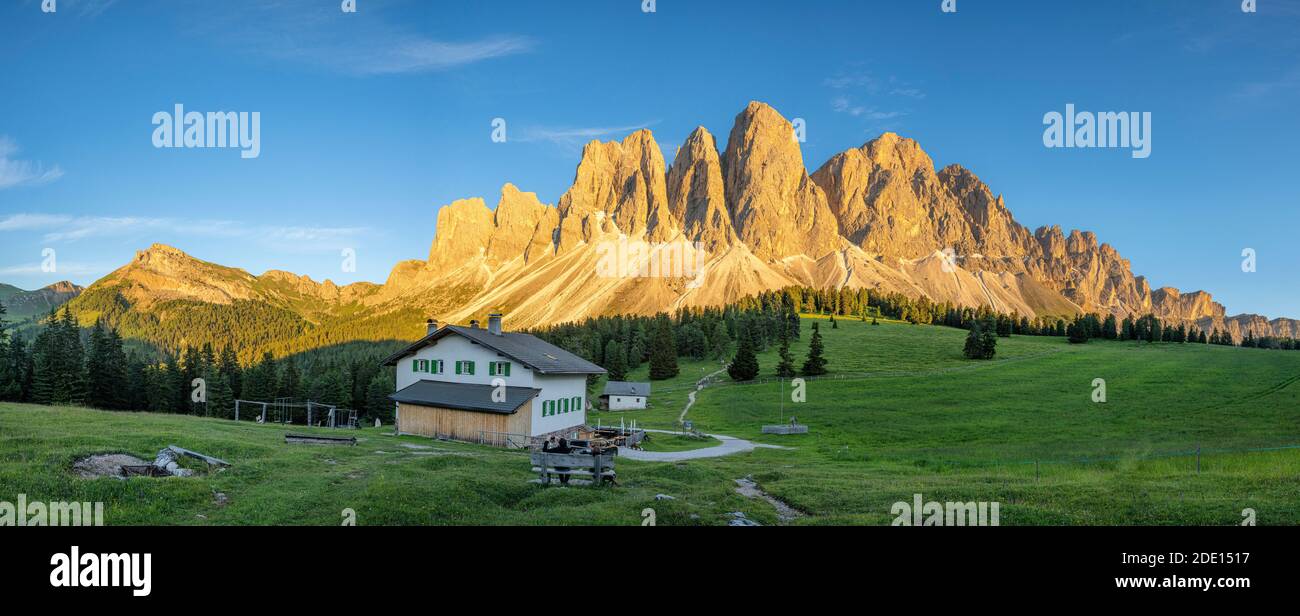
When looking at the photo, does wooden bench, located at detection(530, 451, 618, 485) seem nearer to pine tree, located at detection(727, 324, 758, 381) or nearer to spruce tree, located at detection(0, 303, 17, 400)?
pine tree, located at detection(727, 324, 758, 381)

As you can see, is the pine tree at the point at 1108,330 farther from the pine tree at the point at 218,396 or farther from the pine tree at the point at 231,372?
the pine tree at the point at 231,372

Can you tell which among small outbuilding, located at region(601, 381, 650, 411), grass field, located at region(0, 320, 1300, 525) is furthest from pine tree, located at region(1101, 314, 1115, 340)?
small outbuilding, located at region(601, 381, 650, 411)

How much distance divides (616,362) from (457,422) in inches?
2666

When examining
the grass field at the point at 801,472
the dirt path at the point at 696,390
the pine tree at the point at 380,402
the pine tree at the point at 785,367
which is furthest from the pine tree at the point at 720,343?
the pine tree at the point at 380,402

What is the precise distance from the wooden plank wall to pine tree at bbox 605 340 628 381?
63778 mm

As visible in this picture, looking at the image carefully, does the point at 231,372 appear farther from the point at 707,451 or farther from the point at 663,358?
the point at 707,451

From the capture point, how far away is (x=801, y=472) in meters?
30.8

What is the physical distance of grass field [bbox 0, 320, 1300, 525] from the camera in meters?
16.7

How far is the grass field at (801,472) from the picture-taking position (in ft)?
54.8

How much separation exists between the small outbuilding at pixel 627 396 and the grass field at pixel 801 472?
19.9 meters
